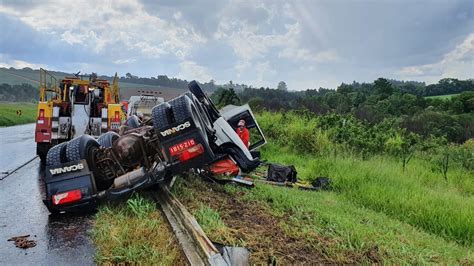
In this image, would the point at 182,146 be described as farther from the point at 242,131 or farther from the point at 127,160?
the point at 242,131

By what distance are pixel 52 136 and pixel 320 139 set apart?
27.4 ft

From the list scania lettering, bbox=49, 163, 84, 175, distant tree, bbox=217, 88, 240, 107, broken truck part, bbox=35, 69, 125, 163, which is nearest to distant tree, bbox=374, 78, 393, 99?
distant tree, bbox=217, 88, 240, 107

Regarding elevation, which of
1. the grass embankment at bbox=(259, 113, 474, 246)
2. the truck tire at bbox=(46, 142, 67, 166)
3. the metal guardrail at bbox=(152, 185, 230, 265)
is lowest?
the grass embankment at bbox=(259, 113, 474, 246)

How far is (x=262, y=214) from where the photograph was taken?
20.4 feet

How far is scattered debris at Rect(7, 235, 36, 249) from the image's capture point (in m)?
4.93

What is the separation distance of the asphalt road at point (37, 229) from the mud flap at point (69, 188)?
193 mm

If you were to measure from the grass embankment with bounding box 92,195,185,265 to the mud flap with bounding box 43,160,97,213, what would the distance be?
0.28 m

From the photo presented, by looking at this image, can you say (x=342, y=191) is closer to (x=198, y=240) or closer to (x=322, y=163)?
(x=322, y=163)

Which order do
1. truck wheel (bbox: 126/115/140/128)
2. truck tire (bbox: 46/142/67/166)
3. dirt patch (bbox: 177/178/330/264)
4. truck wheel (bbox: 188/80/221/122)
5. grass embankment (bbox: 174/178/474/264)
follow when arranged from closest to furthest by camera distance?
dirt patch (bbox: 177/178/330/264), grass embankment (bbox: 174/178/474/264), truck tire (bbox: 46/142/67/166), truck wheel (bbox: 188/80/221/122), truck wheel (bbox: 126/115/140/128)

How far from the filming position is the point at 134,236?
15.6 feet

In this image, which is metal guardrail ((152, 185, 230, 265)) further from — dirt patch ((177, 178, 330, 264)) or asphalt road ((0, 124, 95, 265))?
asphalt road ((0, 124, 95, 265))

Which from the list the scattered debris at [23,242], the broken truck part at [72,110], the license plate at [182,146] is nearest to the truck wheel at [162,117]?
the license plate at [182,146]

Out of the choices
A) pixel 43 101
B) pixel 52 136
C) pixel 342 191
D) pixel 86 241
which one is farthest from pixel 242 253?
pixel 43 101

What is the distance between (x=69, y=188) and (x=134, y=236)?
1835 mm
